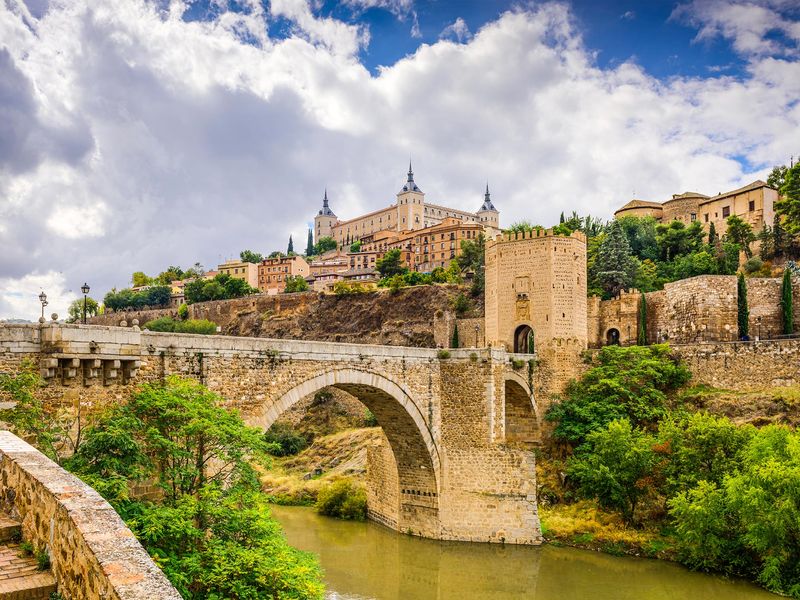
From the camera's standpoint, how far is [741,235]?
128 ft

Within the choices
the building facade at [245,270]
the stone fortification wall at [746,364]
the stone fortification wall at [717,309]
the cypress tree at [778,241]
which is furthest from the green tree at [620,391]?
the building facade at [245,270]

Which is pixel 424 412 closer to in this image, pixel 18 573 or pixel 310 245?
pixel 18 573

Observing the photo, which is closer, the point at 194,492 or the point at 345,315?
the point at 194,492

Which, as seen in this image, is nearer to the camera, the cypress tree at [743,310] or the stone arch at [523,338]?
the cypress tree at [743,310]

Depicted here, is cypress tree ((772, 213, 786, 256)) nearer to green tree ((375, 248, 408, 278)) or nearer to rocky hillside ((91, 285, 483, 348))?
rocky hillside ((91, 285, 483, 348))

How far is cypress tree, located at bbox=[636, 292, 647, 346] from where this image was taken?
2941cm

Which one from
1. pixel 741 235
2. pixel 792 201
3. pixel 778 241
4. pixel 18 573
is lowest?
pixel 18 573

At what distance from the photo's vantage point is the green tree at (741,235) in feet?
127

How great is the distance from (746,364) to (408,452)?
1302cm

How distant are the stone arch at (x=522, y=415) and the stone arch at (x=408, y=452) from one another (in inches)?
233

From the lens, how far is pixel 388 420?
1945cm

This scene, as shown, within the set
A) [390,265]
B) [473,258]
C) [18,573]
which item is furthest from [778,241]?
[18,573]

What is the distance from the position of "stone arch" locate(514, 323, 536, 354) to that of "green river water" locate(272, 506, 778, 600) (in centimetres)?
Answer: 1021

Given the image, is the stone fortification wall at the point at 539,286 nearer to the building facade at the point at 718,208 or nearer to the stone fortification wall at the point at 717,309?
the stone fortification wall at the point at 717,309
